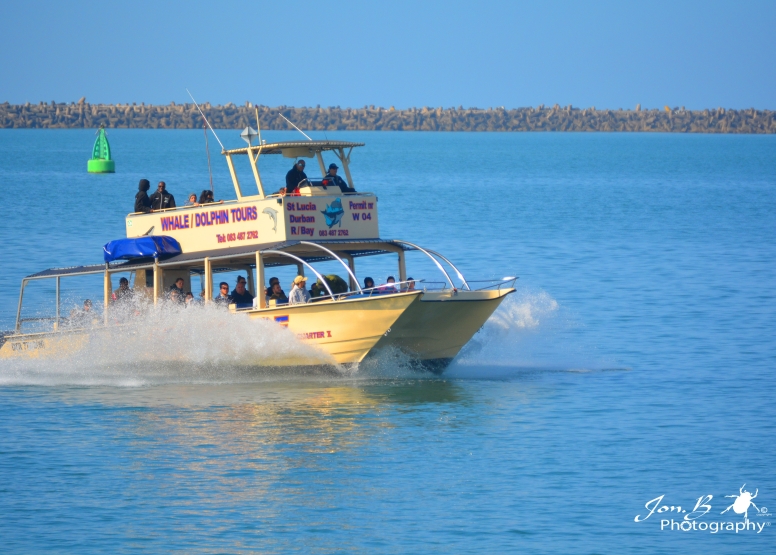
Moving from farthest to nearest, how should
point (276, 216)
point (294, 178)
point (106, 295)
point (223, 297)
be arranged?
point (106, 295), point (294, 178), point (223, 297), point (276, 216)

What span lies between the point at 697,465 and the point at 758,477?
84cm

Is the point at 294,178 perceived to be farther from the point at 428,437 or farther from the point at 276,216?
the point at 428,437

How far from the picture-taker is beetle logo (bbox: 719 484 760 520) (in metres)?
14.9

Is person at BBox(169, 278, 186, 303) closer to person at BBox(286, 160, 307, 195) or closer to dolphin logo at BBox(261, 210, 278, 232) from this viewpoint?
dolphin logo at BBox(261, 210, 278, 232)

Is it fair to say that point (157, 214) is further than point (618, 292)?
No

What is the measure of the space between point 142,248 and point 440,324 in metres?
5.71

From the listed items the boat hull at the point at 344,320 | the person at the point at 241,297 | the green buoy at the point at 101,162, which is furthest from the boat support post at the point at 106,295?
the green buoy at the point at 101,162

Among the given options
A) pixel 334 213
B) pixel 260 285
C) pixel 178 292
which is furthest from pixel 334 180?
pixel 178 292

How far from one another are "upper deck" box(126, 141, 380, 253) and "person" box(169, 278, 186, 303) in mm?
620

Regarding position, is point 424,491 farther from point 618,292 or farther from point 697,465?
point 618,292

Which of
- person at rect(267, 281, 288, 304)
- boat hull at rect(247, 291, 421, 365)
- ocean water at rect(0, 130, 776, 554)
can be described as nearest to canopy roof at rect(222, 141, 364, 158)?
person at rect(267, 281, 288, 304)

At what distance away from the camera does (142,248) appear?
2173 centimetres

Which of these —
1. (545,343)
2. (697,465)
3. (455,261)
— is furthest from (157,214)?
(455,261)

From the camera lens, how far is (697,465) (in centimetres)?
1656
